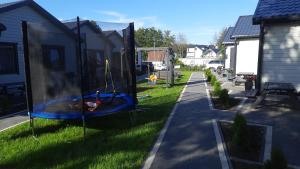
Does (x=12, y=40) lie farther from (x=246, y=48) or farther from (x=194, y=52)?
(x=194, y=52)

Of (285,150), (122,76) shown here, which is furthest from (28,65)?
(285,150)

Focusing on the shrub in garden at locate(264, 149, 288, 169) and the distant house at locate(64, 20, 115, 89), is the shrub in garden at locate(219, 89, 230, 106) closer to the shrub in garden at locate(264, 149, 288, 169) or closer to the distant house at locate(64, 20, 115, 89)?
the distant house at locate(64, 20, 115, 89)

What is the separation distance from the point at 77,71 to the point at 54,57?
88cm

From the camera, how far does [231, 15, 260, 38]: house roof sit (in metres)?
15.7

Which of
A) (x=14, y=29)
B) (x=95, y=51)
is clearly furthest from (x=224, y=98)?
(x=14, y=29)

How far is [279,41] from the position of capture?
372 inches

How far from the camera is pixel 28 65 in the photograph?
6.01m

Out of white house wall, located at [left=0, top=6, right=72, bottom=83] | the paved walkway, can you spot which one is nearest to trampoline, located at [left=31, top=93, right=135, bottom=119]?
the paved walkway

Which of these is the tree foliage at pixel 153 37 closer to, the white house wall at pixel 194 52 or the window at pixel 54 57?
the white house wall at pixel 194 52

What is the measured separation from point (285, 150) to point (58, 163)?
413cm

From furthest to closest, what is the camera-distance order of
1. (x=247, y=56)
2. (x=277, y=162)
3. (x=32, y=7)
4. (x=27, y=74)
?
(x=247, y=56) → (x=32, y=7) → (x=27, y=74) → (x=277, y=162)

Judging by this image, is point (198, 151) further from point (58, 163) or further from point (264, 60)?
point (264, 60)

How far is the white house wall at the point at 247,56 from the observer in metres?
15.8

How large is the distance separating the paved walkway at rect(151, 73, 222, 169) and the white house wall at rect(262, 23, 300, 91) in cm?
320
